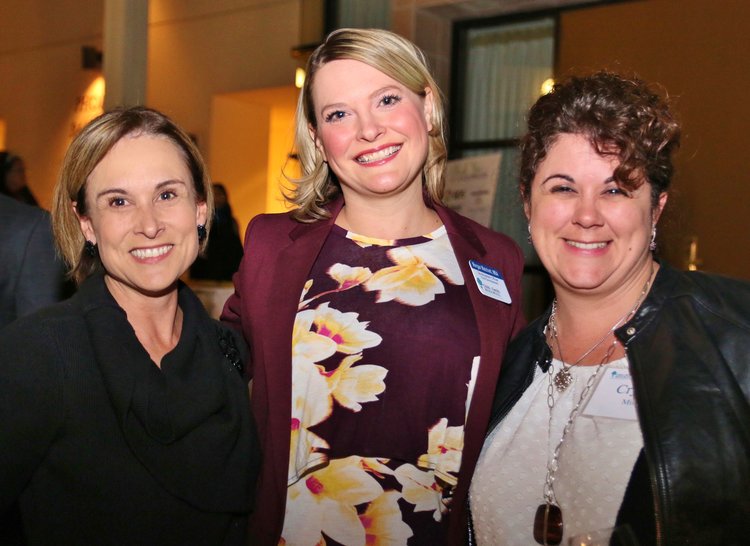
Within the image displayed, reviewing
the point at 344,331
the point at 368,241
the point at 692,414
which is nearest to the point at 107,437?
the point at 344,331

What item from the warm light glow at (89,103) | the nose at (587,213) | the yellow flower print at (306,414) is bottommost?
the yellow flower print at (306,414)

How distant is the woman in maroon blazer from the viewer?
206cm

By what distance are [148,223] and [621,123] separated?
3.58 ft

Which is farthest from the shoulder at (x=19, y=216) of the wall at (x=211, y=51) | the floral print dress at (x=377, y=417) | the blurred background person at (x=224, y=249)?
the wall at (x=211, y=51)

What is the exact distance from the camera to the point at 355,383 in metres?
2.08

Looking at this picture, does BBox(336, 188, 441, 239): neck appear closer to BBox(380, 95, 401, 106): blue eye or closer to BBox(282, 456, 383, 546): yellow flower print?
BBox(380, 95, 401, 106): blue eye

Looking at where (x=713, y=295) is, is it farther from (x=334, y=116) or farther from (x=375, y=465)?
(x=334, y=116)

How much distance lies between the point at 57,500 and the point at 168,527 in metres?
0.24

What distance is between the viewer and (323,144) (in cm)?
229

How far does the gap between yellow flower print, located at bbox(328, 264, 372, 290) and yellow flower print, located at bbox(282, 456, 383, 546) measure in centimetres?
45

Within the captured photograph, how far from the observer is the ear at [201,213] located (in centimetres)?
207

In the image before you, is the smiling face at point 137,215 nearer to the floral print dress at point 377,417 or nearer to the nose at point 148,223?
the nose at point 148,223

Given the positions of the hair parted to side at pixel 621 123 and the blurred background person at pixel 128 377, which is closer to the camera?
the blurred background person at pixel 128 377

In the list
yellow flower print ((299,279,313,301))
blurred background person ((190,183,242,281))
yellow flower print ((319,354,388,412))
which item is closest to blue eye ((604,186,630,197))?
yellow flower print ((319,354,388,412))
